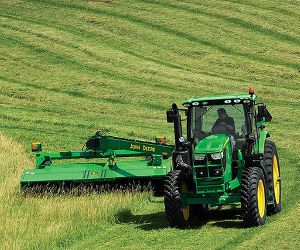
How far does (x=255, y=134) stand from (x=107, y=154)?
3750 mm

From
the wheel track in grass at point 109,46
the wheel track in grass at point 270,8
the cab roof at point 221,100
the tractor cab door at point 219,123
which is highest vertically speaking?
the wheel track in grass at point 270,8

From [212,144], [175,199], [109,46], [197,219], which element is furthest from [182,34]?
[175,199]

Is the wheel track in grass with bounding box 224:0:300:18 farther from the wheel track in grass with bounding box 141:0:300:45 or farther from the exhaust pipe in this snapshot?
the exhaust pipe

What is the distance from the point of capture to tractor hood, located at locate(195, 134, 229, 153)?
8.02m

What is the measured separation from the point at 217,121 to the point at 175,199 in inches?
68.1

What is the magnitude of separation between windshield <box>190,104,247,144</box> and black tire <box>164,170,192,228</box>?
3.09ft

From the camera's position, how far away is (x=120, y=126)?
800 inches

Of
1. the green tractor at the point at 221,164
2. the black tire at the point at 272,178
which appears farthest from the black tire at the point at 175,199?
the black tire at the point at 272,178

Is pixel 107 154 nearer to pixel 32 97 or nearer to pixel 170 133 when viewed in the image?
pixel 170 133

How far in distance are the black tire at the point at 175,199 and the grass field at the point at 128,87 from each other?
0.58 feet

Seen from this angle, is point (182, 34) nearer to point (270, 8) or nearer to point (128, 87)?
point (270, 8)

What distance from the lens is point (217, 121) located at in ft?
29.7

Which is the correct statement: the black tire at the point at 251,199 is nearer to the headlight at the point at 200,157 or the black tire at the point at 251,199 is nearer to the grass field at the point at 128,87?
the grass field at the point at 128,87

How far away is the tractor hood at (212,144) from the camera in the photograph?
8.02m
